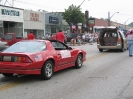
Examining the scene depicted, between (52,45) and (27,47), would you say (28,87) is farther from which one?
(52,45)

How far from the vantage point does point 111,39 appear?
A: 18047 millimetres

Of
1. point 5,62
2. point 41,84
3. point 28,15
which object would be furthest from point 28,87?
point 28,15

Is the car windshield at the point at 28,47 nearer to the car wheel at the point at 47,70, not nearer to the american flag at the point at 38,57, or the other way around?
the american flag at the point at 38,57

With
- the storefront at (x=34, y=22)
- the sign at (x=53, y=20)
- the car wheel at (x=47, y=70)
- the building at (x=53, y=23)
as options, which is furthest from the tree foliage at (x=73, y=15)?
the car wheel at (x=47, y=70)

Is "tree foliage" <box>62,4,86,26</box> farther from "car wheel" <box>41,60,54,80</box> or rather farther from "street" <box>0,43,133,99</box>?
"car wheel" <box>41,60,54,80</box>

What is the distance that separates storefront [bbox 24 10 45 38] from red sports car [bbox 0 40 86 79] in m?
26.5

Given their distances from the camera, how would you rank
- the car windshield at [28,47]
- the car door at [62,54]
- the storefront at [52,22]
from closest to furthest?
the car windshield at [28,47] < the car door at [62,54] < the storefront at [52,22]

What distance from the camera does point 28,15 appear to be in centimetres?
3481

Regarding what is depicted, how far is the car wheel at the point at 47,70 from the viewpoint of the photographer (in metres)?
7.41

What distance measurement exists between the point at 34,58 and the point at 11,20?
Answer: 25297 millimetres

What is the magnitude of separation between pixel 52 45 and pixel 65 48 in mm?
991

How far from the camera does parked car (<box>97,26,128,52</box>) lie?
17.2 m

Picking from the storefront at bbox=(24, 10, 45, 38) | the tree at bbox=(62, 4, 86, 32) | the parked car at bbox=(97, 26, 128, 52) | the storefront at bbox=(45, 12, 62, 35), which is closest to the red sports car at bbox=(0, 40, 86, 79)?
the parked car at bbox=(97, 26, 128, 52)

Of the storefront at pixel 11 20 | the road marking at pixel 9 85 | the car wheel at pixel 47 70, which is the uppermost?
the storefront at pixel 11 20
